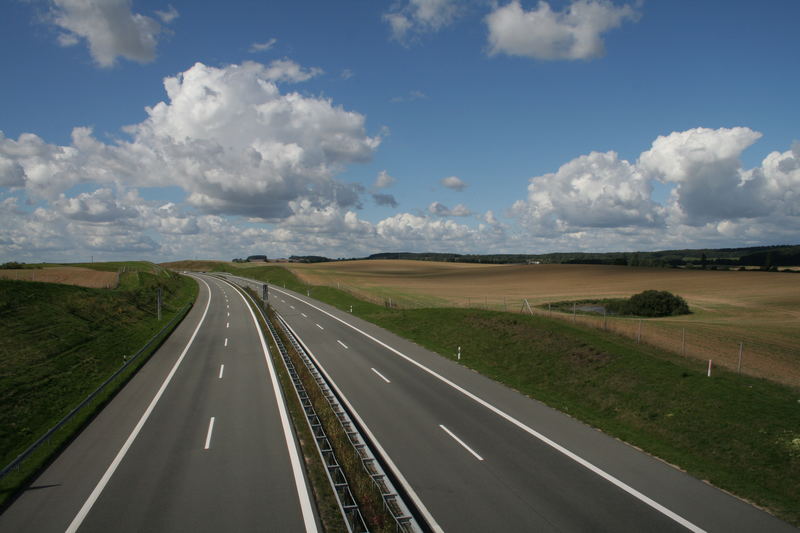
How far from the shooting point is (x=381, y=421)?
15.5 meters

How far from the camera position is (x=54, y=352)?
2434 cm

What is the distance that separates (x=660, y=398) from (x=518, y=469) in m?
8.83

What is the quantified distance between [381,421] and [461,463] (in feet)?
13.3

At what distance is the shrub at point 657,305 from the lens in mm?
50625

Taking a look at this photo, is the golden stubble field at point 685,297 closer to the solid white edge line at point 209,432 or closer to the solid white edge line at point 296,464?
the solid white edge line at point 296,464

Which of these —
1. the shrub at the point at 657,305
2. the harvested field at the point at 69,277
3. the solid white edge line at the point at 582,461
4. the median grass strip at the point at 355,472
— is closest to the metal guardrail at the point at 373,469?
the median grass strip at the point at 355,472

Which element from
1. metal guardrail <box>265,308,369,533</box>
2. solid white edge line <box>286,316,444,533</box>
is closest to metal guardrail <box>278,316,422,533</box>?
solid white edge line <box>286,316,444,533</box>

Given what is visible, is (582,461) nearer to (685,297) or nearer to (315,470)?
(315,470)

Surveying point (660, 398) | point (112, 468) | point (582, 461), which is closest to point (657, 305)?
point (660, 398)

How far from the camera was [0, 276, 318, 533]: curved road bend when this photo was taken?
9.30 m

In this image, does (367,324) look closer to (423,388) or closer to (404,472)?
(423,388)

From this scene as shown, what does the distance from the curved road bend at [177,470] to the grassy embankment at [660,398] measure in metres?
10.4

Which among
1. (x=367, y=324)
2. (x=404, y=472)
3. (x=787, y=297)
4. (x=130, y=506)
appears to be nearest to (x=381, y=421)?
(x=404, y=472)

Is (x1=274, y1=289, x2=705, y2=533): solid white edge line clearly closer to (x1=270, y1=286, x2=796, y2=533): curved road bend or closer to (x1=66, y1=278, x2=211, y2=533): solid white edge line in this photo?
(x1=270, y1=286, x2=796, y2=533): curved road bend
